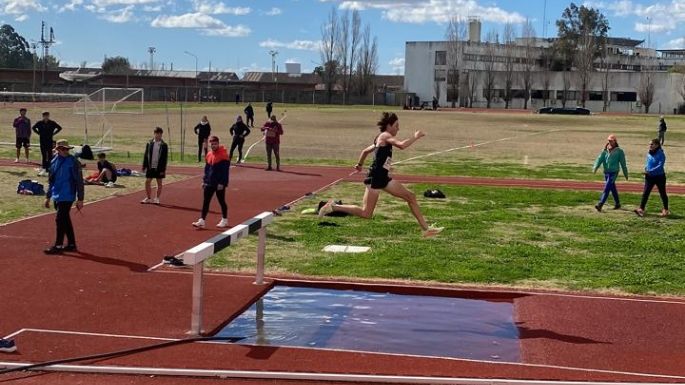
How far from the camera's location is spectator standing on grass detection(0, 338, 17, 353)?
25.0 feet

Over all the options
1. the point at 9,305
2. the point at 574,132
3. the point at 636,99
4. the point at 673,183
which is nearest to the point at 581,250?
the point at 9,305

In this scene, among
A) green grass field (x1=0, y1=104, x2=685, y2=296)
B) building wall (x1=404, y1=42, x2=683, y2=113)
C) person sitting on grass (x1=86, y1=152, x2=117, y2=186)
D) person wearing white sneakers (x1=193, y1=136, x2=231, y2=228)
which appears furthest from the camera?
building wall (x1=404, y1=42, x2=683, y2=113)

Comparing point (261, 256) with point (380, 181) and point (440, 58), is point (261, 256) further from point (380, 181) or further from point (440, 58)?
point (440, 58)

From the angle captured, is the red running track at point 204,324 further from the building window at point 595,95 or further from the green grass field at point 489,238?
the building window at point 595,95

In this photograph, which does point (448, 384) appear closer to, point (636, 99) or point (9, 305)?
point (9, 305)

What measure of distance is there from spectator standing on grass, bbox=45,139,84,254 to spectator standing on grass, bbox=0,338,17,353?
17.0ft

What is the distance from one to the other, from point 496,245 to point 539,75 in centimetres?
11576

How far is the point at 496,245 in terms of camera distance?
48.3ft

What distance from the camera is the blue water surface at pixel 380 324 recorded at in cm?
834

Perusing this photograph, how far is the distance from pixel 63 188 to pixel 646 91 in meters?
113

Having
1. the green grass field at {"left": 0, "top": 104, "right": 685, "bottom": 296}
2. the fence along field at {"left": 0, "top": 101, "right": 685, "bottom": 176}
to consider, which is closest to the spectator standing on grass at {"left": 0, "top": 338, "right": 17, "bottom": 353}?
the green grass field at {"left": 0, "top": 104, "right": 685, "bottom": 296}

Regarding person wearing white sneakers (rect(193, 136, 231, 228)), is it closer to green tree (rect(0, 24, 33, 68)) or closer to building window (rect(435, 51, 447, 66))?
building window (rect(435, 51, 447, 66))

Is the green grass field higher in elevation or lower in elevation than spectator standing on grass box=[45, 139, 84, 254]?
lower

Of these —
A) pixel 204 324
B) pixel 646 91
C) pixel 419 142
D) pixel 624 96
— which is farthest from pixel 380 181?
pixel 624 96
